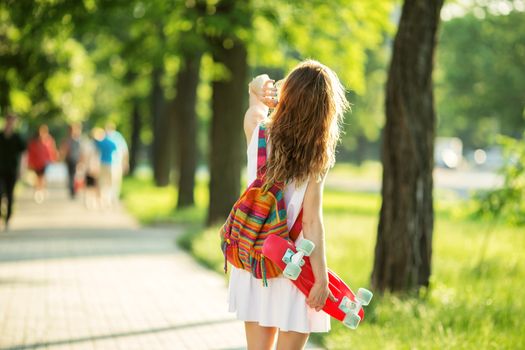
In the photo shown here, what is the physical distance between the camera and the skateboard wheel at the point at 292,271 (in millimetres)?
3961

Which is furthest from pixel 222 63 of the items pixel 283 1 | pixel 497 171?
pixel 497 171

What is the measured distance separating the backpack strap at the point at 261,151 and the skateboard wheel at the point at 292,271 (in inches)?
18.2

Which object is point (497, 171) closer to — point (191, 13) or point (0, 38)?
point (191, 13)

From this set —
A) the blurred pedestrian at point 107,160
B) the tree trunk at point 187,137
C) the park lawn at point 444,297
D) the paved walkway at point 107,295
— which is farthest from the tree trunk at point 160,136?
the park lawn at point 444,297

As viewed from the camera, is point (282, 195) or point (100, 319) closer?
point (282, 195)

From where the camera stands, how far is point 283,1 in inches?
543

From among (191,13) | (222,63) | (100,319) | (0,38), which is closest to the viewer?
(100,319)

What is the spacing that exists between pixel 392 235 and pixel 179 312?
2.13 m

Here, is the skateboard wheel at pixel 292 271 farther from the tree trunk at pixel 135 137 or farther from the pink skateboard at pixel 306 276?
the tree trunk at pixel 135 137

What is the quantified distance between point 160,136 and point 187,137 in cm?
974

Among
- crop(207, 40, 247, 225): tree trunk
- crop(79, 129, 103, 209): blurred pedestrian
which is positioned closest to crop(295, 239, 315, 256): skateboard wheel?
crop(207, 40, 247, 225): tree trunk

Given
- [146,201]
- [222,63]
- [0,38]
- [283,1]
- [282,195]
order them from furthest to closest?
[0,38] → [146,201] → [222,63] → [283,1] → [282,195]

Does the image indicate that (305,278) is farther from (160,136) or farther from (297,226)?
(160,136)

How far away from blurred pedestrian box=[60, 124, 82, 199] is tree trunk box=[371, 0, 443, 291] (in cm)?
1814
